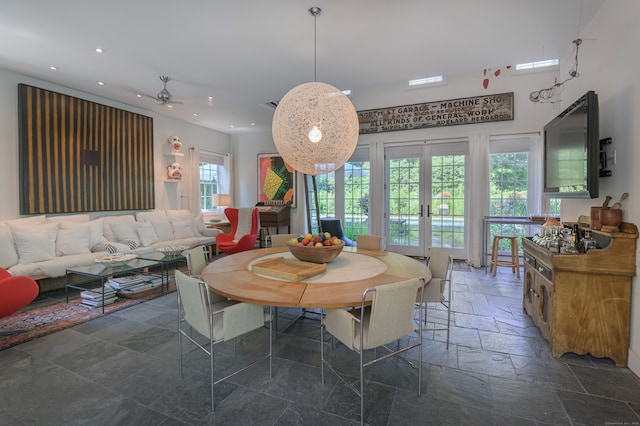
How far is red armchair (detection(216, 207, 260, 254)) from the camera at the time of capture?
4.91 metres

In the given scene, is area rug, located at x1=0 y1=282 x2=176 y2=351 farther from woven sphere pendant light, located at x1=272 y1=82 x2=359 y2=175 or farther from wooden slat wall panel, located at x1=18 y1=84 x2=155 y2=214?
woven sphere pendant light, located at x1=272 y1=82 x2=359 y2=175

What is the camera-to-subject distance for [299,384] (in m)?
1.91

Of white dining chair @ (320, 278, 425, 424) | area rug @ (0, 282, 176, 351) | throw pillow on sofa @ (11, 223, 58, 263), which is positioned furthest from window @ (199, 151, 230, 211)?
white dining chair @ (320, 278, 425, 424)

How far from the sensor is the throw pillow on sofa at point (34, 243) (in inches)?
138

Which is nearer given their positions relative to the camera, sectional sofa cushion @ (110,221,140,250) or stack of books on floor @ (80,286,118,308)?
stack of books on floor @ (80,286,118,308)

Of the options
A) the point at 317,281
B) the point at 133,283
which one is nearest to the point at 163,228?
the point at 133,283

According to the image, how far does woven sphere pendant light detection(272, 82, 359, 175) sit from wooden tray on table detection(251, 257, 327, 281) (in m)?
0.88

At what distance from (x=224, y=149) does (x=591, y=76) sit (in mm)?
6830

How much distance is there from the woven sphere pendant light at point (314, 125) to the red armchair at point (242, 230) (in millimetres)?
2724

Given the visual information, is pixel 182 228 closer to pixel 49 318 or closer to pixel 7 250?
pixel 7 250

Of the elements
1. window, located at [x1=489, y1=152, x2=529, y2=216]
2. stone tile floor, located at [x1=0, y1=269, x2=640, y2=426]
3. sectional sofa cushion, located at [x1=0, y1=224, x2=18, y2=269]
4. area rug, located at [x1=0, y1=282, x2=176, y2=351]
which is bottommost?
stone tile floor, located at [x1=0, y1=269, x2=640, y2=426]

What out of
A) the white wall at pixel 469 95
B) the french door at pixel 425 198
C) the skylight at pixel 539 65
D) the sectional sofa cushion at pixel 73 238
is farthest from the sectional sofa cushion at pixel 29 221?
the skylight at pixel 539 65

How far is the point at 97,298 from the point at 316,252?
106 inches

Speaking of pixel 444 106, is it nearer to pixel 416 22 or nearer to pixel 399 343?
pixel 416 22
